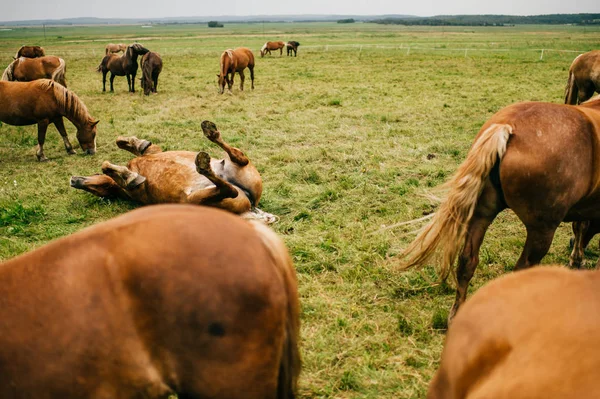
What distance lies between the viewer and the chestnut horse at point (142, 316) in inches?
63.9

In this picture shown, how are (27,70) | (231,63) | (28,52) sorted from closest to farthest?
(27,70)
(231,63)
(28,52)

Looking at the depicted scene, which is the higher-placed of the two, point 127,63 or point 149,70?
point 127,63

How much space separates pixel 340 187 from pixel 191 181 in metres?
2.31

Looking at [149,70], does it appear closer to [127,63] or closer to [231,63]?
[127,63]

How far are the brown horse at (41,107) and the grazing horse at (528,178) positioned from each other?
7.16 meters

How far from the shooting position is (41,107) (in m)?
7.88

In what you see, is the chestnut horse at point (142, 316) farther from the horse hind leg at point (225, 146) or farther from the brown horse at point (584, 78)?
the brown horse at point (584, 78)

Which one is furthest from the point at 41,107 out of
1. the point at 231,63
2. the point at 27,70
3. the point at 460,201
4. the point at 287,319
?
the point at 231,63

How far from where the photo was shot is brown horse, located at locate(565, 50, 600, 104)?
9523mm

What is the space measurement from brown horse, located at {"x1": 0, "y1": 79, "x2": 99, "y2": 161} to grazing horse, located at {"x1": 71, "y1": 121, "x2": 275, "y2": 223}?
2.93 metres

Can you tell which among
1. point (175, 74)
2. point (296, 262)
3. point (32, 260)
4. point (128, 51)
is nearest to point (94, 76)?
point (175, 74)

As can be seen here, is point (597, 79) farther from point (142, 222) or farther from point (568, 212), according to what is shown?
point (142, 222)

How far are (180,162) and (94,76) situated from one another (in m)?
18.7

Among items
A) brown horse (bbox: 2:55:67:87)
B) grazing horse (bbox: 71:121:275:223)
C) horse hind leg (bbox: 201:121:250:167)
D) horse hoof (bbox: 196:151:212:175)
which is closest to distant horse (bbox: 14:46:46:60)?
brown horse (bbox: 2:55:67:87)
